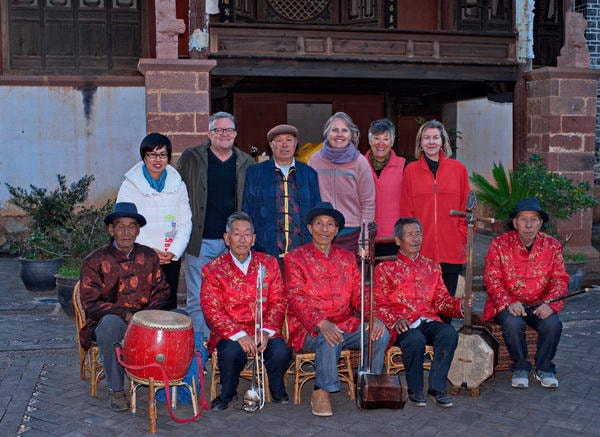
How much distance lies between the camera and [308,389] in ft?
20.3

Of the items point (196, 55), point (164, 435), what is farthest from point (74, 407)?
point (196, 55)

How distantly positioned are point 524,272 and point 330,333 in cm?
175

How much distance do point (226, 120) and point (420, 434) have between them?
269cm

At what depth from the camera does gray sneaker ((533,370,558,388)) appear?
608 centimetres

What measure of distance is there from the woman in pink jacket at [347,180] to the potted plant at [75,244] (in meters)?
3.14

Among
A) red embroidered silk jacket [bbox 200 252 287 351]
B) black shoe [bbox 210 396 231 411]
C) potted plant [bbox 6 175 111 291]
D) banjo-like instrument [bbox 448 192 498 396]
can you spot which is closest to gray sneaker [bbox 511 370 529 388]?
banjo-like instrument [bbox 448 192 498 396]

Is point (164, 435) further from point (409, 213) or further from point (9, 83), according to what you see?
point (9, 83)

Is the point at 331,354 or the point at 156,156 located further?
the point at 156,156

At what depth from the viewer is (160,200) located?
6203 mm

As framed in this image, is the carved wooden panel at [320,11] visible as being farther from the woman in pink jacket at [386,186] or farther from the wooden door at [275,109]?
the woman in pink jacket at [386,186]

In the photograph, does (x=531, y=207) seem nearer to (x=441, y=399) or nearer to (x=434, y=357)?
(x=434, y=357)

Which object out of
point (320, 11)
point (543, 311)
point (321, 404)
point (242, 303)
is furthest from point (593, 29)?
point (321, 404)

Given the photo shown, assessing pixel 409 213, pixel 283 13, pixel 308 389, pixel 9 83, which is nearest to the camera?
pixel 308 389

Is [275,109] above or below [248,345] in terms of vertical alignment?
above
